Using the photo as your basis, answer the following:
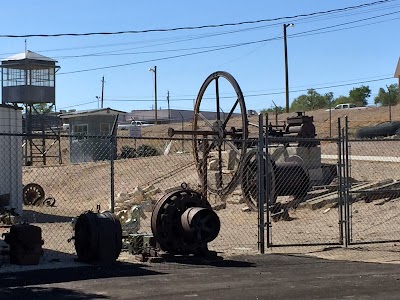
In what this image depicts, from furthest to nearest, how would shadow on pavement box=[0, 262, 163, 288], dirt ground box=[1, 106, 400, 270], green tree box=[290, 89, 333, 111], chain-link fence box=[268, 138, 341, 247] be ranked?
green tree box=[290, 89, 333, 111], chain-link fence box=[268, 138, 341, 247], dirt ground box=[1, 106, 400, 270], shadow on pavement box=[0, 262, 163, 288]

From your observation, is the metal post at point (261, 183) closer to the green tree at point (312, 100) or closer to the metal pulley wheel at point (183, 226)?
the metal pulley wheel at point (183, 226)

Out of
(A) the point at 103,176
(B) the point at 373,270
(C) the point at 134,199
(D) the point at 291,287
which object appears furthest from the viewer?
(A) the point at 103,176

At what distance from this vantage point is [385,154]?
29906 mm

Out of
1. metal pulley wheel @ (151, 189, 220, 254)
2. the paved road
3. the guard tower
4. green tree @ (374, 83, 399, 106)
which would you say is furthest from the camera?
green tree @ (374, 83, 399, 106)

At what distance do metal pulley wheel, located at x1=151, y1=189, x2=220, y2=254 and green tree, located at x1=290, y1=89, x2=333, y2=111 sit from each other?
85067 millimetres

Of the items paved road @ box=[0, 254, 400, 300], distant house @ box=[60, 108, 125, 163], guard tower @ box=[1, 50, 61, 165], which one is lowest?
paved road @ box=[0, 254, 400, 300]

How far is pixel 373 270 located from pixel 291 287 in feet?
6.49

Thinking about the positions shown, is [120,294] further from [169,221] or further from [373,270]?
[373,270]

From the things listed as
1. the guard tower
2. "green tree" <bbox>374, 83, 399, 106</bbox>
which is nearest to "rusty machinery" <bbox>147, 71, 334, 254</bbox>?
the guard tower

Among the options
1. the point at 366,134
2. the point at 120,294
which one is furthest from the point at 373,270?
the point at 366,134

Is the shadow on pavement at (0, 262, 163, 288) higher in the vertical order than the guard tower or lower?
lower

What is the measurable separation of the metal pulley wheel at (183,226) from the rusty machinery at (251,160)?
646 cm

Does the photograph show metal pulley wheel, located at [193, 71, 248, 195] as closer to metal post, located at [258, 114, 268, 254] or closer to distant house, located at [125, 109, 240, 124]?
metal post, located at [258, 114, 268, 254]

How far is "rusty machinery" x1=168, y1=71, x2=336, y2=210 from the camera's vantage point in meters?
19.5
